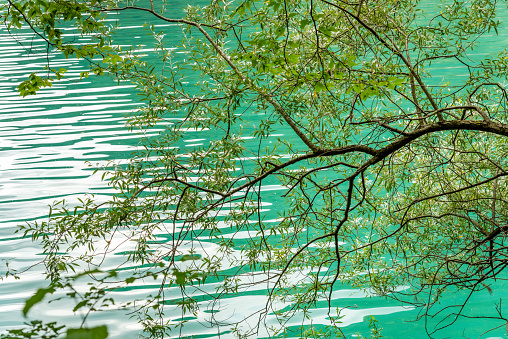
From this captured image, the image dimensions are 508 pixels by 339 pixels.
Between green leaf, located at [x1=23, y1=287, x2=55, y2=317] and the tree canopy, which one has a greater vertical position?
the tree canopy

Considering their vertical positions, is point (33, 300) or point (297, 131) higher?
point (297, 131)

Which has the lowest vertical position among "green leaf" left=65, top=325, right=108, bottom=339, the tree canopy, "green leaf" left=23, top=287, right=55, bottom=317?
"green leaf" left=65, top=325, right=108, bottom=339

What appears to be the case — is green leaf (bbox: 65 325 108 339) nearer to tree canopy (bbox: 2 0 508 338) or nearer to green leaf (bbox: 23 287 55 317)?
green leaf (bbox: 23 287 55 317)

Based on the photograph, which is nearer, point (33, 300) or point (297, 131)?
point (33, 300)

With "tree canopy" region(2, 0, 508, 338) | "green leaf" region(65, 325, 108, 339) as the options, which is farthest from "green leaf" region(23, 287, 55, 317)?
"tree canopy" region(2, 0, 508, 338)

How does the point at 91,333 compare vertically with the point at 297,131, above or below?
below

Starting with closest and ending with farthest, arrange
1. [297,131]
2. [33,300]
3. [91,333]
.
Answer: [91,333] < [33,300] < [297,131]

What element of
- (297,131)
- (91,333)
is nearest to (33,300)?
(91,333)

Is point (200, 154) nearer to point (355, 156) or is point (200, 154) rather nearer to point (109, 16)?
point (355, 156)

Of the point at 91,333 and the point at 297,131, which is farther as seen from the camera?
the point at 297,131

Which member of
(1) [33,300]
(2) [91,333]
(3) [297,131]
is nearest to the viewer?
(2) [91,333]

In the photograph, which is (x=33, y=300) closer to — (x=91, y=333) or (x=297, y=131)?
(x=91, y=333)

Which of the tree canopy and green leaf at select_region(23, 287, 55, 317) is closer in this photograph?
green leaf at select_region(23, 287, 55, 317)

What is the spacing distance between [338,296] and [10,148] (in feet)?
22.2
